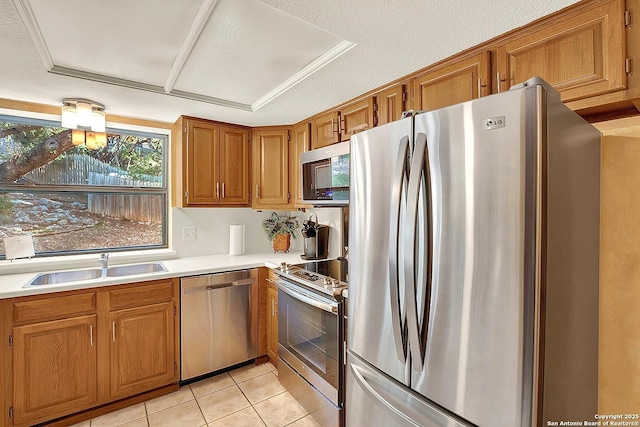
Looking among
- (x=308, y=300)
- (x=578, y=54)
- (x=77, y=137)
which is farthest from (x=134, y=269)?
(x=578, y=54)

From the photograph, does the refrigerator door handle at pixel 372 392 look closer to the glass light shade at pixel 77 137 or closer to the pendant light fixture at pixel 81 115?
the pendant light fixture at pixel 81 115

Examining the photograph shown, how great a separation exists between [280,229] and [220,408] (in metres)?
1.71

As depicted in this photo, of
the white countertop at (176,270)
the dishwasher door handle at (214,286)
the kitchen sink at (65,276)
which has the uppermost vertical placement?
the white countertop at (176,270)

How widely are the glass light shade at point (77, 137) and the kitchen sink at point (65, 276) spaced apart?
105cm

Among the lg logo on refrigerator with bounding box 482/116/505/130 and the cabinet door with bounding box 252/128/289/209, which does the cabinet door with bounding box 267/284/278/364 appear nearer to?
the cabinet door with bounding box 252/128/289/209

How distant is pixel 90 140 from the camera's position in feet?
8.58

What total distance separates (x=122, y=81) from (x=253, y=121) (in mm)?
1090

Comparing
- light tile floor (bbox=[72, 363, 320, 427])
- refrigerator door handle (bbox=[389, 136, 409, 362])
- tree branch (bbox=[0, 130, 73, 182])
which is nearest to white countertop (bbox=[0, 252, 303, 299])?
tree branch (bbox=[0, 130, 73, 182])

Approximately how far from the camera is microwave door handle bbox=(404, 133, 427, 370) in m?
1.06

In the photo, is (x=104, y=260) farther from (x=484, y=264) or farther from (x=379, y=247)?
(x=484, y=264)

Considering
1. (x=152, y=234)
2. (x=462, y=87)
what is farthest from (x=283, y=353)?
(x=462, y=87)

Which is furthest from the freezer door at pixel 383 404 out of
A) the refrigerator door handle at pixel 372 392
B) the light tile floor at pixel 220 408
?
the light tile floor at pixel 220 408

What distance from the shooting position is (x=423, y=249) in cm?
106

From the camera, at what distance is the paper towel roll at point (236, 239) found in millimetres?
3090
